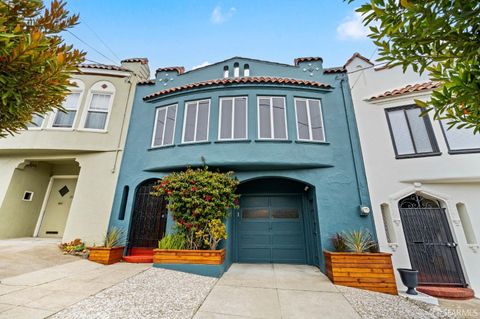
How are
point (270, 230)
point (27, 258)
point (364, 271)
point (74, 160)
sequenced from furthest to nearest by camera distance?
point (74, 160) < point (270, 230) < point (27, 258) < point (364, 271)

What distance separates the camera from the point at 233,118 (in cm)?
798

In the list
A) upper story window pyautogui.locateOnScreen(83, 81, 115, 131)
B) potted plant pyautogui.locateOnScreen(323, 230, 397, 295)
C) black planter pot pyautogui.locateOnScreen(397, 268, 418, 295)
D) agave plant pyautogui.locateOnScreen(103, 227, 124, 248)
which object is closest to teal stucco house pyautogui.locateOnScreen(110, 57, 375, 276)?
agave plant pyautogui.locateOnScreen(103, 227, 124, 248)

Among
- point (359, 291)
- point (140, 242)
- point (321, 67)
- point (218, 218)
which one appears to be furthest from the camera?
point (321, 67)

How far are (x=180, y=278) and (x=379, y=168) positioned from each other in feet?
23.9

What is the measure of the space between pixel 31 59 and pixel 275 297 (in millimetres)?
5563

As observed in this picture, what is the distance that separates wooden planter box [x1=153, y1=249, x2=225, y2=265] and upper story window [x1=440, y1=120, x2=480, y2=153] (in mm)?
8303

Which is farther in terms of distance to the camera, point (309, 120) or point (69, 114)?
point (69, 114)

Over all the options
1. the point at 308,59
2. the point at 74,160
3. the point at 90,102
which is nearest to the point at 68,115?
the point at 90,102

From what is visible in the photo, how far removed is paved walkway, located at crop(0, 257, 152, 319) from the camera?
10.6 ft

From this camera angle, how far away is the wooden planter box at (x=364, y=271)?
518 centimetres

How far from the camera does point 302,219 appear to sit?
817 cm

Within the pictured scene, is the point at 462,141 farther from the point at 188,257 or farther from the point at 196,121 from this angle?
the point at 188,257

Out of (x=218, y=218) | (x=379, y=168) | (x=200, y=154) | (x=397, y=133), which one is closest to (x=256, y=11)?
(x=200, y=154)

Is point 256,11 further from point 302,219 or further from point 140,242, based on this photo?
point 140,242
